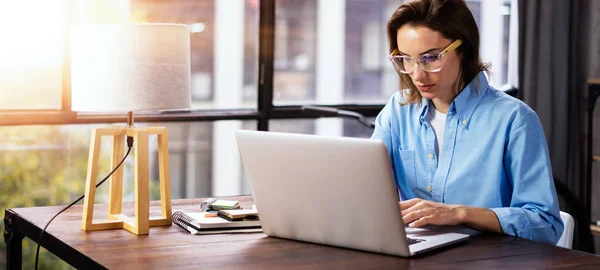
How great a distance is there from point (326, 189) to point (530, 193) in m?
0.57

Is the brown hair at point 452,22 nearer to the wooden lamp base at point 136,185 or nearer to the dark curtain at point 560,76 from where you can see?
the wooden lamp base at point 136,185

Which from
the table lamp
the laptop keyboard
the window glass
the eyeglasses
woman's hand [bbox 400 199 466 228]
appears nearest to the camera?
the laptop keyboard

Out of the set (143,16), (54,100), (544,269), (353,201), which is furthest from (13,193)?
(544,269)

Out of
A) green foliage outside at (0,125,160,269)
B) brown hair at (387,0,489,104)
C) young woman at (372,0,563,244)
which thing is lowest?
green foliage outside at (0,125,160,269)

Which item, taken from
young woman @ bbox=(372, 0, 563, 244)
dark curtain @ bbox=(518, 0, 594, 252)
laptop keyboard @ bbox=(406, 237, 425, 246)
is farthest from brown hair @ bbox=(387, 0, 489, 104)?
dark curtain @ bbox=(518, 0, 594, 252)

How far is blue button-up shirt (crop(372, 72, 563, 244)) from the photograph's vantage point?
208cm

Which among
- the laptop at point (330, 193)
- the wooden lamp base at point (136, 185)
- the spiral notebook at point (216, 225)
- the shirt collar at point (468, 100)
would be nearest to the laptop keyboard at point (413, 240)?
the laptop at point (330, 193)

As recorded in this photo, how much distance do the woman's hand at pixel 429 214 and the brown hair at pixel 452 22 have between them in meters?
0.45

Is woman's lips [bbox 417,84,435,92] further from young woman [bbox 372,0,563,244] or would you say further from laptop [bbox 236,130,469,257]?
laptop [bbox 236,130,469,257]

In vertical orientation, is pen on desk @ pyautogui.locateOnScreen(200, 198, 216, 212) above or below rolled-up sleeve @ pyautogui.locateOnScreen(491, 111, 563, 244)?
below

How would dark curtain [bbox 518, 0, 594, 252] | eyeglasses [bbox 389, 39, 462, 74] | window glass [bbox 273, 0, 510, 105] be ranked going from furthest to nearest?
1. dark curtain [bbox 518, 0, 594, 252]
2. window glass [bbox 273, 0, 510, 105]
3. eyeglasses [bbox 389, 39, 462, 74]

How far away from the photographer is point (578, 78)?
4430 millimetres

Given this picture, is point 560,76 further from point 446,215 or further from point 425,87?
point 446,215

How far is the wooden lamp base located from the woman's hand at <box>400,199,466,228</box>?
61 centimetres
